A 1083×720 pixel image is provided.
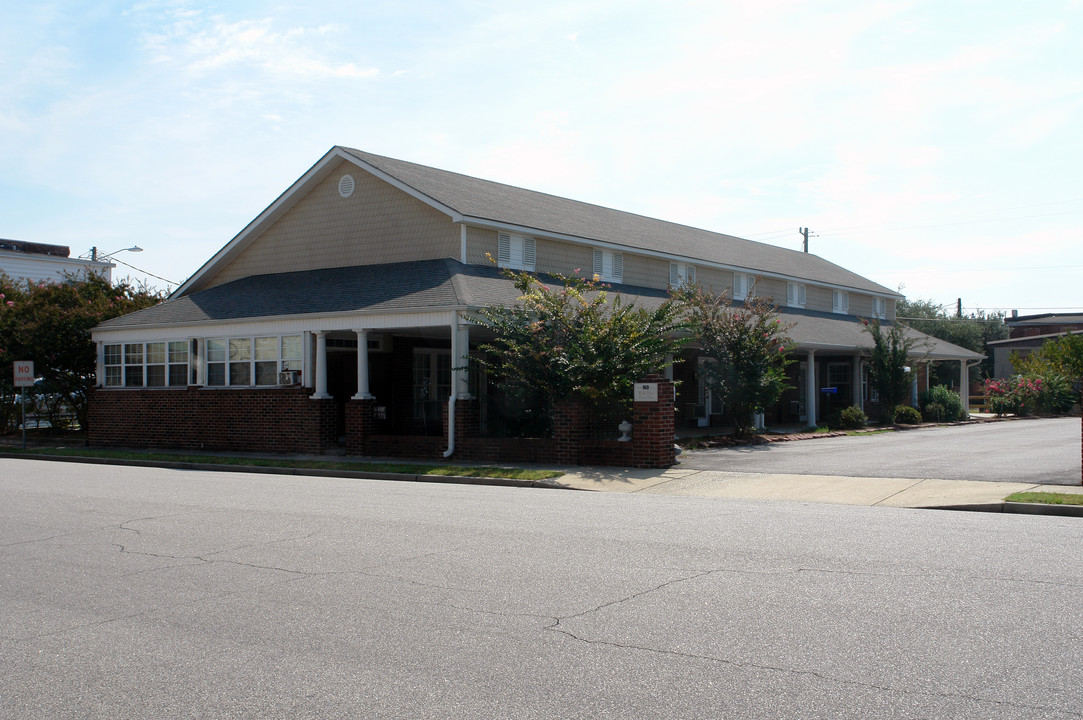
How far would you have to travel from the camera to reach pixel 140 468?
21.0 meters

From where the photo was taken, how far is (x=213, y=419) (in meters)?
24.7

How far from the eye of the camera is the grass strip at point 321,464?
17.2 metres

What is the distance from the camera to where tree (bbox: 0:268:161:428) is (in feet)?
92.1

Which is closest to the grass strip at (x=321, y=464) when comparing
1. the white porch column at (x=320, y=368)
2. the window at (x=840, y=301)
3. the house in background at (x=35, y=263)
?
the white porch column at (x=320, y=368)

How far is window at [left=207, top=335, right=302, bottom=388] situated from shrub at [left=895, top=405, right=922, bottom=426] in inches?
824

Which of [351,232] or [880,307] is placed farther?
[880,307]

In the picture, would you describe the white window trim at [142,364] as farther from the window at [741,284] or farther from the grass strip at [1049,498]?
the grass strip at [1049,498]

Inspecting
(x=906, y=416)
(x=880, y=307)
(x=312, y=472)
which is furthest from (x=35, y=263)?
(x=906, y=416)

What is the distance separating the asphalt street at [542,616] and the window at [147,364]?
48.1ft

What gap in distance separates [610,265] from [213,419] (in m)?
12.7

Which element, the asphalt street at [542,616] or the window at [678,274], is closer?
the asphalt street at [542,616]

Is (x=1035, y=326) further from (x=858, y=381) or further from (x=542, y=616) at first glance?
(x=542, y=616)

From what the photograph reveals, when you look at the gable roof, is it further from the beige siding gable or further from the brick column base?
the brick column base

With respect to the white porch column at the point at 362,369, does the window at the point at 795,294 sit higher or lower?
higher
